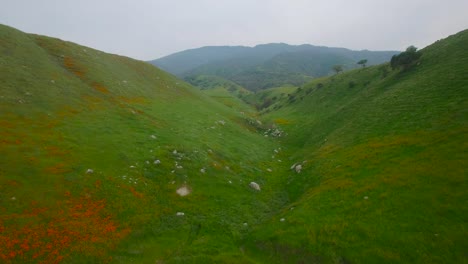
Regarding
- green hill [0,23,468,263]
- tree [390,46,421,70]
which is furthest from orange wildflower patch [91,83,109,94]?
tree [390,46,421,70]

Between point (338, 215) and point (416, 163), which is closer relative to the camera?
point (338, 215)

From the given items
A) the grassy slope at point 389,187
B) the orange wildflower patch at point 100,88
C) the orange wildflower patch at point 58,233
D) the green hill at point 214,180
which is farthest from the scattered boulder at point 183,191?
the orange wildflower patch at point 100,88

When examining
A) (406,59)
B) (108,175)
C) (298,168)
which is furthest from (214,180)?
(406,59)

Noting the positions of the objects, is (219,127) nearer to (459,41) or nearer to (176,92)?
(176,92)

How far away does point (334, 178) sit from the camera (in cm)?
3553

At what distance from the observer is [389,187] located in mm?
28844

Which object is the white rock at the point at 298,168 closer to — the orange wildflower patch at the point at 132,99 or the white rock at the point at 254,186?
the white rock at the point at 254,186

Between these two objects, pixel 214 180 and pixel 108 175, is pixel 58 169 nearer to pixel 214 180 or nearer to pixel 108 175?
pixel 108 175

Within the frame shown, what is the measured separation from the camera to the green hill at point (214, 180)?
23.2 metres

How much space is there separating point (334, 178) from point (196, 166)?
59.1 feet

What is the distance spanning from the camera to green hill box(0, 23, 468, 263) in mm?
23250

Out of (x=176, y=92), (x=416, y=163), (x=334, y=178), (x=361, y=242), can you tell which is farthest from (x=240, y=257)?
(x=176, y=92)

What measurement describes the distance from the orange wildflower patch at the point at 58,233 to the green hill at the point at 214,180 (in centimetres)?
10

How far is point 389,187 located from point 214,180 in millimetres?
20245
